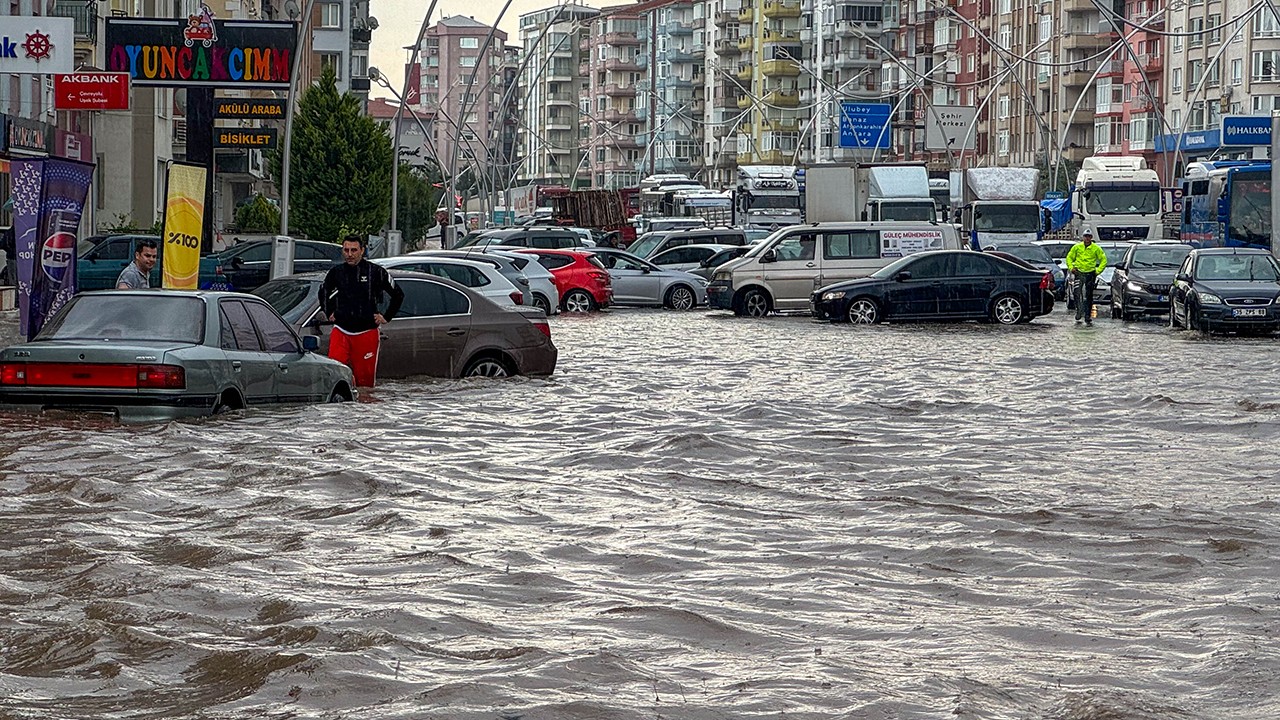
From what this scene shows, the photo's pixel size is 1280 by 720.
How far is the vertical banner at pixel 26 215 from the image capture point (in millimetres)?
19641

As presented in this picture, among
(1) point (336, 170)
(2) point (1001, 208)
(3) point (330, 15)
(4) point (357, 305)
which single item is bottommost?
(4) point (357, 305)

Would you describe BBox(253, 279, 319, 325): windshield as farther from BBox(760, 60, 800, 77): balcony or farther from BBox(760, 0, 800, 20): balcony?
BBox(760, 0, 800, 20): balcony

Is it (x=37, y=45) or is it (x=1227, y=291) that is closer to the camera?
(x=1227, y=291)

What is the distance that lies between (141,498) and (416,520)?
1.65m

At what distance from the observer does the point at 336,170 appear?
6519cm

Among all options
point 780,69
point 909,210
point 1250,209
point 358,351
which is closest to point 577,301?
point 909,210

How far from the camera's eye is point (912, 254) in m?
39.7

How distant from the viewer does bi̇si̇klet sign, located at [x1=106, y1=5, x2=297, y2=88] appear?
4062 centimetres

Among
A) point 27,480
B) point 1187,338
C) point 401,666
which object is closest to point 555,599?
point 401,666

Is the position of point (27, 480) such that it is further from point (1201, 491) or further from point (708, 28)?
point (708, 28)

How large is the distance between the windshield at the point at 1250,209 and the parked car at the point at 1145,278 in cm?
1203

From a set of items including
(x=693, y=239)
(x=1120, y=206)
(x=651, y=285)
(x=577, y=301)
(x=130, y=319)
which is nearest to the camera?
(x=130, y=319)

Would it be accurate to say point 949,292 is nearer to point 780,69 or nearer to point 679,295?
point 679,295

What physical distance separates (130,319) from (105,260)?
86.0 ft
